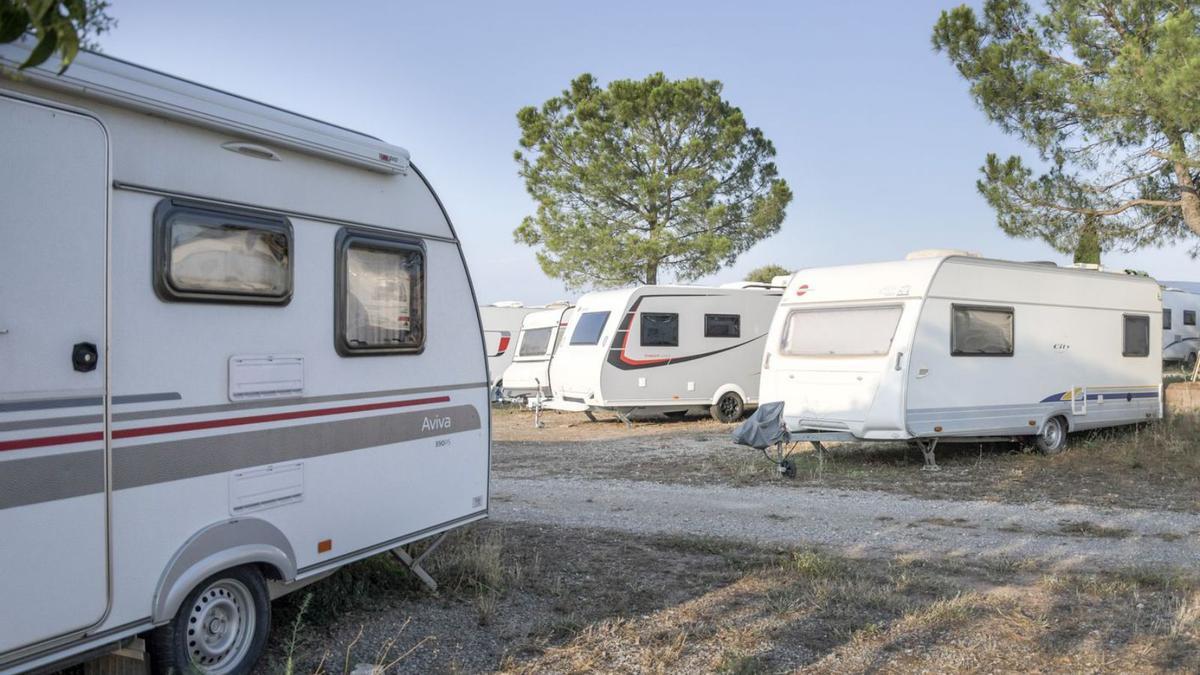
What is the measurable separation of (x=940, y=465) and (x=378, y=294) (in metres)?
8.19

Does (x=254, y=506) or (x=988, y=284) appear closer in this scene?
(x=254, y=506)

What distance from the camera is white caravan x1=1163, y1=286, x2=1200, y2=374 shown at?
27438 millimetres

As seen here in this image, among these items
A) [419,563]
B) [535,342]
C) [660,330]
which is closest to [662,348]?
[660,330]

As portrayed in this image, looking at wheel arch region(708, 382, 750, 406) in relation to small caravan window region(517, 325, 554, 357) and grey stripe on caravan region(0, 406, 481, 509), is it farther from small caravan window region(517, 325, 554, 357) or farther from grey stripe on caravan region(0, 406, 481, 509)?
grey stripe on caravan region(0, 406, 481, 509)

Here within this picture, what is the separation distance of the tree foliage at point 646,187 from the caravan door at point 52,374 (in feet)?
71.9

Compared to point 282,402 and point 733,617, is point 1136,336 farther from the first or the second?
point 282,402

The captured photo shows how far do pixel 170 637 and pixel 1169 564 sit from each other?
19.6 feet

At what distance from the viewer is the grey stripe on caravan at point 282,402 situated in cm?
365

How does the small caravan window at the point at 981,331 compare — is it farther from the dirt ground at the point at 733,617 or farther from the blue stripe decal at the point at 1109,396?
the dirt ground at the point at 733,617

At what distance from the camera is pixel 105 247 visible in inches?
139

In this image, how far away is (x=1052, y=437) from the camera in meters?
11.8

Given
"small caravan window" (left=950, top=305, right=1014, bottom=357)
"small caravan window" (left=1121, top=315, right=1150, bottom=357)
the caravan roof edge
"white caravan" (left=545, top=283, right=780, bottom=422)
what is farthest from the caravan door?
"small caravan window" (left=1121, top=315, right=1150, bottom=357)

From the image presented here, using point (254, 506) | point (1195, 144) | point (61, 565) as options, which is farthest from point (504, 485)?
point (1195, 144)

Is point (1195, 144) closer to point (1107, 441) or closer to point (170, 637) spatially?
point (1107, 441)
